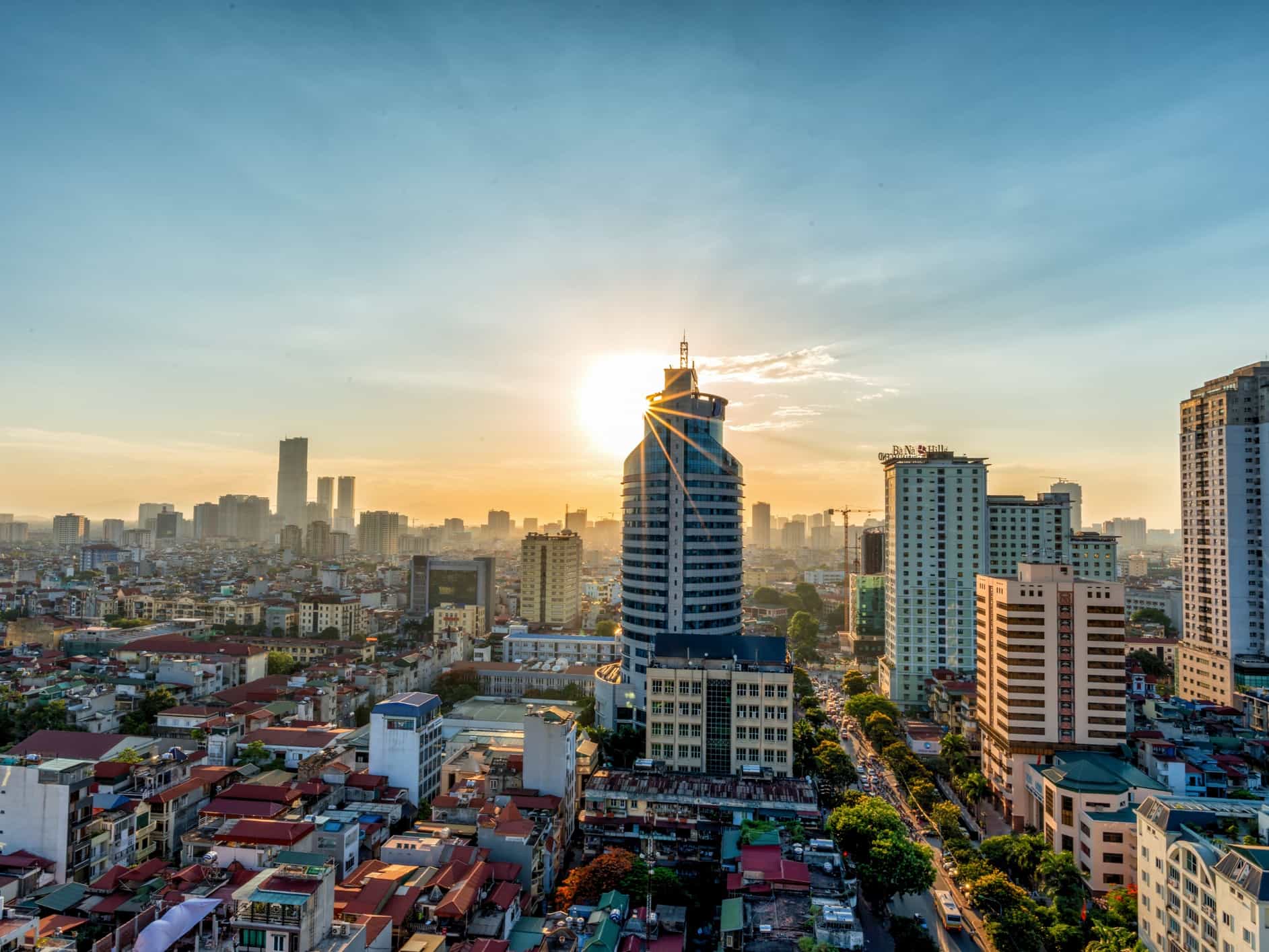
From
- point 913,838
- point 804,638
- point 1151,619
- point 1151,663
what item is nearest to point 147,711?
point 913,838

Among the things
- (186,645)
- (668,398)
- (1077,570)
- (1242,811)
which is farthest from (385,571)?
(1242,811)

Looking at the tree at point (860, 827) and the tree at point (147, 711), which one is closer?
the tree at point (860, 827)

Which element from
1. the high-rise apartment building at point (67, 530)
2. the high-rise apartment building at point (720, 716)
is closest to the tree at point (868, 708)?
the high-rise apartment building at point (720, 716)

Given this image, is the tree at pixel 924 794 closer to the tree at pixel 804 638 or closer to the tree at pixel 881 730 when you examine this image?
the tree at pixel 881 730

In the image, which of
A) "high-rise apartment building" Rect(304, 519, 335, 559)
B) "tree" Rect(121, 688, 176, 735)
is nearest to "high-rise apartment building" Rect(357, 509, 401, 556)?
"high-rise apartment building" Rect(304, 519, 335, 559)

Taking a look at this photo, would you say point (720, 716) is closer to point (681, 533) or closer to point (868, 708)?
point (681, 533)
